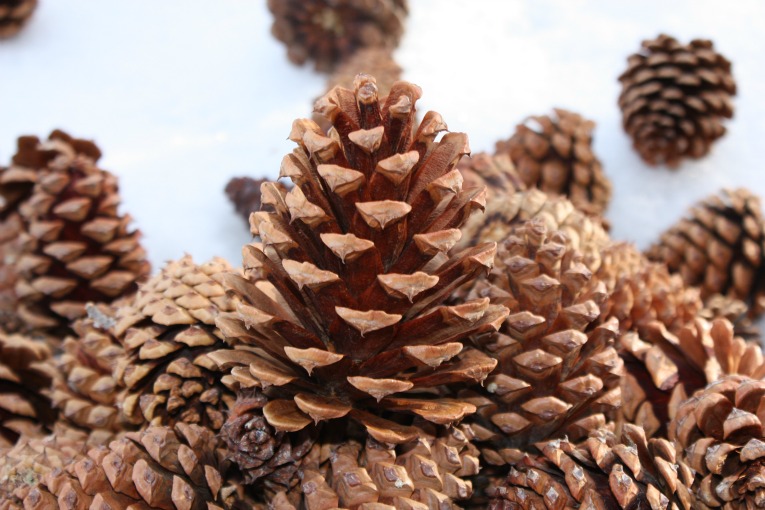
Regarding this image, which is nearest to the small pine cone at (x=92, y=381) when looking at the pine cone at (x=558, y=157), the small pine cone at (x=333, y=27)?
the pine cone at (x=558, y=157)

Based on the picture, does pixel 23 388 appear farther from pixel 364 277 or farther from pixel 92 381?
pixel 364 277

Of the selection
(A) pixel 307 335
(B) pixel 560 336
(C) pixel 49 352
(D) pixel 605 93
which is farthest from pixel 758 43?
(C) pixel 49 352

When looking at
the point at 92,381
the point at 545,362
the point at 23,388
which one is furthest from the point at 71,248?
the point at 545,362

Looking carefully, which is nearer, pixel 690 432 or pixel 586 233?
pixel 690 432

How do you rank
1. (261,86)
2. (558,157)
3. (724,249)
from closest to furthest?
1. (724,249)
2. (558,157)
3. (261,86)

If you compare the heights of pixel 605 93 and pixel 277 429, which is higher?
pixel 605 93

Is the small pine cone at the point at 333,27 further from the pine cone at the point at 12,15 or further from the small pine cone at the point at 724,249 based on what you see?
the small pine cone at the point at 724,249

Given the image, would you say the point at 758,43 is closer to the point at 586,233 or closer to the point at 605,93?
the point at 605,93
